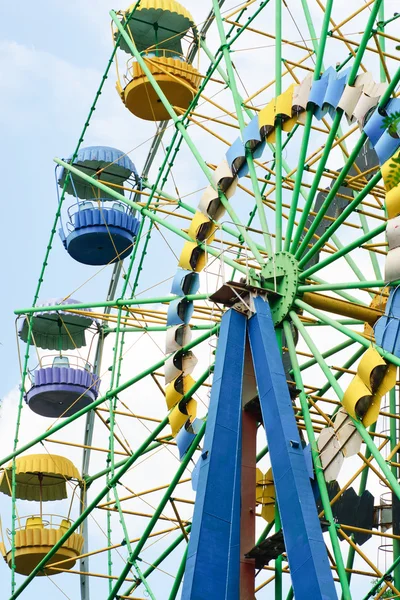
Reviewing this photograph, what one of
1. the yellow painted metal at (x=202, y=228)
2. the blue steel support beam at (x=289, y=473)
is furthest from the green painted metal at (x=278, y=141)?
the blue steel support beam at (x=289, y=473)

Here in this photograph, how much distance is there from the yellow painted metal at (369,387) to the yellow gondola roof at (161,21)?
10.3 metres

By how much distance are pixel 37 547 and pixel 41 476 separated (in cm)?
205

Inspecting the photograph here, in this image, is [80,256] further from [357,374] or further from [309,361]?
[357,374]

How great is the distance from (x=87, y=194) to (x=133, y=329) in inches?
216

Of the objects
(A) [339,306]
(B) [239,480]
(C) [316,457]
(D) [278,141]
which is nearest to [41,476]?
(D) [278,141]

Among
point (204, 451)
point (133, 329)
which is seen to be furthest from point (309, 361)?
point (204, 451)

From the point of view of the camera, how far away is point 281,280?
65.3 ft

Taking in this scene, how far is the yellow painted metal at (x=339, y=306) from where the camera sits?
1959cm

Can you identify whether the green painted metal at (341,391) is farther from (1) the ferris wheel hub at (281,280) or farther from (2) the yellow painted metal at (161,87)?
(2) the yellow painted metal at (161,87)

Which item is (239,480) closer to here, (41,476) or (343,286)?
(343,286)

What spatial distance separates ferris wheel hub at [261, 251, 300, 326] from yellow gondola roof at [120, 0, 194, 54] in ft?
26.0

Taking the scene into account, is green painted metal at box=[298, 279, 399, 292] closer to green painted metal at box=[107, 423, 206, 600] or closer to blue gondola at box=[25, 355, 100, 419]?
green painted metal at box=[107, 423, 206, 600]

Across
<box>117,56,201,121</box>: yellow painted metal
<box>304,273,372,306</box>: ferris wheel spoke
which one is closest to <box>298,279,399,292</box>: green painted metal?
<box>304,273,372,306</box>: ferris wheel spoke

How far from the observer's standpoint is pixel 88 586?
88.2 ft
